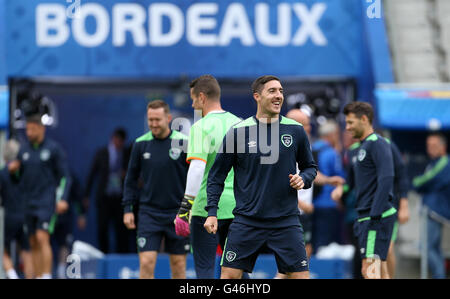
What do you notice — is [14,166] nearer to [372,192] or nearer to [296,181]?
[372,192]

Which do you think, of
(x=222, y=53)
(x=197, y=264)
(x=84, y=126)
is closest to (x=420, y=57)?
(x=222, y=53)

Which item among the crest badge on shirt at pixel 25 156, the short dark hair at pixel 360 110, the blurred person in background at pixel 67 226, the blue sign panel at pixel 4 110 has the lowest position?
the blurred person in background at pixel 67 226

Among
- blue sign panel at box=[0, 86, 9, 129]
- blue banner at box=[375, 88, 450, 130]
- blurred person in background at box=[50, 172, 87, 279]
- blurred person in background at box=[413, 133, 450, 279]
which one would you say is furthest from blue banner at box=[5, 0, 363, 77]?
blurred person in background at box=[50, 172, 87, 279]

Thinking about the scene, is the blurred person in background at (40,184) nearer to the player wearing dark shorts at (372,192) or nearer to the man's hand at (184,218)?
the man's hand at (184,218)

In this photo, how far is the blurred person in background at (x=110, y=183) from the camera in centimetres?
1403

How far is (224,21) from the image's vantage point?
43.6 feet

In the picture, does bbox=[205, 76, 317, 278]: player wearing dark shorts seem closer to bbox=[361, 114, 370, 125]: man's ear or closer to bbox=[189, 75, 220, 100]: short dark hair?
bbox=[189, 75, 220, 100]: short dark hair

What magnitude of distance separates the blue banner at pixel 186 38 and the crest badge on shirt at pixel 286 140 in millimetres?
6559

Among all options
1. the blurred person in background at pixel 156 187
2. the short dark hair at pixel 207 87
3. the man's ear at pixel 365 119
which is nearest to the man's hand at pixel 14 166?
the blurred person in background at pixel 156 187

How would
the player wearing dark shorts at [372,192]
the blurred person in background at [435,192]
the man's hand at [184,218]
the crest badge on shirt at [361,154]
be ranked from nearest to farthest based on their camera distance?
the man's hand at [184,218] < the player wearing dark shorts at [372,192] < the crest badge on shirt at [361,154] < the blurred person in background at [435,192]

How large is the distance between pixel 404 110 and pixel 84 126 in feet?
20.3

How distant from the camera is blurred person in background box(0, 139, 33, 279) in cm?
1212

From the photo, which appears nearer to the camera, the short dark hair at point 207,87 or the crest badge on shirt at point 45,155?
the short dark hair at point 207,87
